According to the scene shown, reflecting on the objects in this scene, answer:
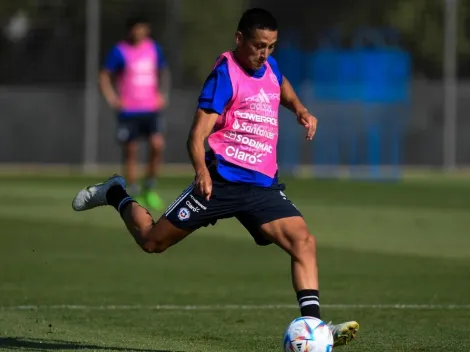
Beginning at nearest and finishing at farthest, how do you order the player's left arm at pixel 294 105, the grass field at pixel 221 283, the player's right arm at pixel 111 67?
the player's left arm at pixel 294 105 → the grass field at pixel 221 283 → the player's right arm at pixel 111 67

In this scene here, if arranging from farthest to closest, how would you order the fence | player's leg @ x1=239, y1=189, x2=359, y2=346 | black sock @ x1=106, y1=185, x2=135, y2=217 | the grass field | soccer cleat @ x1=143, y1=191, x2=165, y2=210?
the fence → soccer cleat @ x1=143, y1=191, x2=165, y2=210 → black sock @ x1=106, y1=185, x2=135, y2=217 → the grass field → player's leg @ x1=239, y1=189, x2=359, y2=346

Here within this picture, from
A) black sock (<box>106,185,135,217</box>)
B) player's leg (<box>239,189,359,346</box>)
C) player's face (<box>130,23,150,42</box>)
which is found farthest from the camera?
player's face (<box>130,23,150,42</box>)

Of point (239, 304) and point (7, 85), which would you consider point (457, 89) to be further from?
point (239, 304)

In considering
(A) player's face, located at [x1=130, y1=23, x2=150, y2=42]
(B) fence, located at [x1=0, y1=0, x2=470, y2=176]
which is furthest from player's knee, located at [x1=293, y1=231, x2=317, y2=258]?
(B) fence, located at [x1=0, y1=0, x2=470, y2=176]

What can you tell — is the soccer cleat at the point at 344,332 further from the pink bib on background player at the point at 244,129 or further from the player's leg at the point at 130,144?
the player's leg at the point at 130,144

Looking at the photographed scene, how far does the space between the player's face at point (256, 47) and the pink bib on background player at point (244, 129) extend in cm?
7

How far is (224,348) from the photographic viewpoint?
811 centimetres

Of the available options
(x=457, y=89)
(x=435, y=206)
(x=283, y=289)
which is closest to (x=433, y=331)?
(x=283, y=289)

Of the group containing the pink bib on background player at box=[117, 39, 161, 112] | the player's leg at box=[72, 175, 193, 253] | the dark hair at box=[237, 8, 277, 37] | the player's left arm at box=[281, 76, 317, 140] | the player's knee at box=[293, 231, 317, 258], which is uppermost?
the pink bib on background player at box=[117, 39, 161, 112]

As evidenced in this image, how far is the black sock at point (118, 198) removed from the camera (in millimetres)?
9008

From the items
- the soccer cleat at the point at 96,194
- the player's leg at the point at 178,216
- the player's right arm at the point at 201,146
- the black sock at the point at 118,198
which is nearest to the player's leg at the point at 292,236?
the player's leg at the point at 178,216

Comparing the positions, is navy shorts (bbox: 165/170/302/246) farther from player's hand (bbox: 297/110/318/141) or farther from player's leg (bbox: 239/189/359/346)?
player's hand (bbox: 297/110/318/141)

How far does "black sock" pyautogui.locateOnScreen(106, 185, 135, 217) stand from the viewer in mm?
9008

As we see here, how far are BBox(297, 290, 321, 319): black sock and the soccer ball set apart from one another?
9.6 inches
